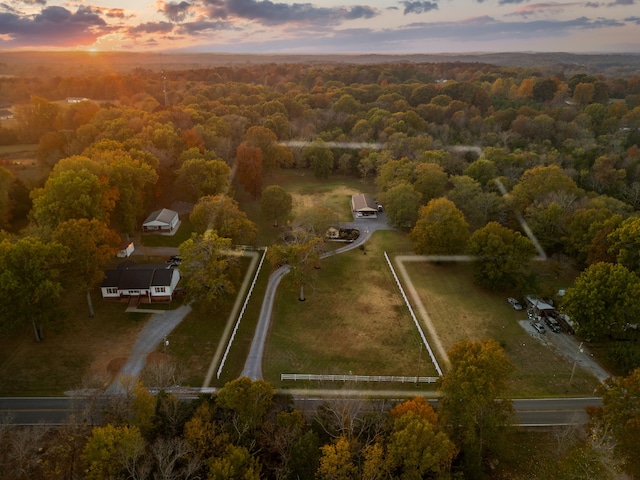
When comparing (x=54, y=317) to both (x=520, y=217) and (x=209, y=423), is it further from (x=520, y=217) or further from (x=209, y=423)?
(x=520, y=217)

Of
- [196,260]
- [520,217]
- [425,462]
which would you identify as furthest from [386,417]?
[520,217]

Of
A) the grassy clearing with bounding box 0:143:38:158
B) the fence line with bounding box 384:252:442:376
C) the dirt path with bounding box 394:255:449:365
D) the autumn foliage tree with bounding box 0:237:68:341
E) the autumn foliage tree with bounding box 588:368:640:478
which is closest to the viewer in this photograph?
the autumn foliage tree with bounding box 588:368:640:478

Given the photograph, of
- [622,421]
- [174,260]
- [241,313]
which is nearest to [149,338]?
[241,313]

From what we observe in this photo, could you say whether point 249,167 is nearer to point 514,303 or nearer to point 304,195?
point 304,195

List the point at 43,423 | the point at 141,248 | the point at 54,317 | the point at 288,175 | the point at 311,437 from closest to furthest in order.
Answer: the point at 311,437 → the point at 43,423 → the point at 54,317 → the point at 141,248 → the point at 288,175

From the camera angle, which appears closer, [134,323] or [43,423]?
[43,423]

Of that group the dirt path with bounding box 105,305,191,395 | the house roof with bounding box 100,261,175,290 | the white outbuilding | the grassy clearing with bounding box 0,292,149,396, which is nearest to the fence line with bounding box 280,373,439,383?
the dirt path with bounding box 105,305,191,395

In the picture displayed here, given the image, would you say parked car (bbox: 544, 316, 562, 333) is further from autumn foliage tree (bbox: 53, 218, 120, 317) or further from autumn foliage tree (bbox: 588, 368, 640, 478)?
autumn foliage tree (bbox: 53, 218, 120, 317)
